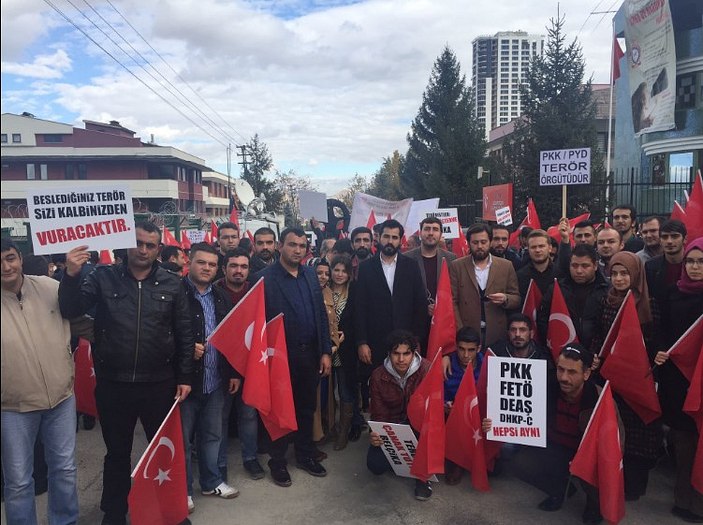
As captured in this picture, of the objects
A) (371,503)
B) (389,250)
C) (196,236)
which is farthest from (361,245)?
(196,236)

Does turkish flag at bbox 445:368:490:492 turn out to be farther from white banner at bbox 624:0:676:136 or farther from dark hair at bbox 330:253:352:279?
white banner at bbox 624:0:676:136

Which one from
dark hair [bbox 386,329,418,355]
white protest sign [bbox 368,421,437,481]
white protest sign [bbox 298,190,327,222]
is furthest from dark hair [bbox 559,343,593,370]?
white protest sign [bbox 298,190,327,222]

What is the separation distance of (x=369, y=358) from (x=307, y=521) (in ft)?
4.54

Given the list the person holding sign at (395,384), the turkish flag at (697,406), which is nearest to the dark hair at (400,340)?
the person holding sign at (395,384)

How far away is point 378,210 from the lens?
902cm

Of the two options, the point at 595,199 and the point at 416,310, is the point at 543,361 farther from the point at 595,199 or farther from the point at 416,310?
the point at 595,199

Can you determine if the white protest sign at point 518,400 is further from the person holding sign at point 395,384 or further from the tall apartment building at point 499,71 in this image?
the tall apartment building at point 499,71

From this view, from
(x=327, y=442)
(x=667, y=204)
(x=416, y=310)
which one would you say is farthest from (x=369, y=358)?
(x=667, y=204)

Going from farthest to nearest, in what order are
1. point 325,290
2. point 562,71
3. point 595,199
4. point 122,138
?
point 122,138
point 562,71
point 595,199
point 325,290

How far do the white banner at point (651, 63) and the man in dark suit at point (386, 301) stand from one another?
698 inches

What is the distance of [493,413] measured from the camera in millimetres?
4105

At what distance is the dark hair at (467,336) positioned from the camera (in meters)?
4.71

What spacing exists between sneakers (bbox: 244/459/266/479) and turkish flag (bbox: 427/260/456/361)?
64.4 inches

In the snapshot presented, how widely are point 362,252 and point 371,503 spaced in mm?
2926
